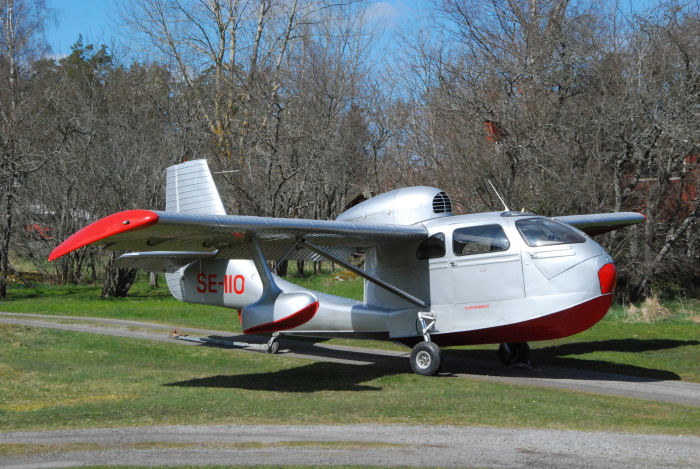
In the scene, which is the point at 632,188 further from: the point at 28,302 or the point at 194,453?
the point at 28,302

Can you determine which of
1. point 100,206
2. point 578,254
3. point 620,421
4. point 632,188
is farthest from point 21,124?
point 620,421

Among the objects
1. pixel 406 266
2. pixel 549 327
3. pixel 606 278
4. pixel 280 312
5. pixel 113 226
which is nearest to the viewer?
pixel 113 226

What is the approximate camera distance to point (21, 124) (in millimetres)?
31625

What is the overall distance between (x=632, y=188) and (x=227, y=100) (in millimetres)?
19781

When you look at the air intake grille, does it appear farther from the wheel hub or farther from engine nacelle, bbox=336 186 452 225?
the wheel hub

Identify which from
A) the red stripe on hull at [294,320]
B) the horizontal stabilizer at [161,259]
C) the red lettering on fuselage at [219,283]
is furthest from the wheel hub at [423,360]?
the horizontal stabilizer at [161,259]

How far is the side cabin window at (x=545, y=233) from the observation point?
42.9ft

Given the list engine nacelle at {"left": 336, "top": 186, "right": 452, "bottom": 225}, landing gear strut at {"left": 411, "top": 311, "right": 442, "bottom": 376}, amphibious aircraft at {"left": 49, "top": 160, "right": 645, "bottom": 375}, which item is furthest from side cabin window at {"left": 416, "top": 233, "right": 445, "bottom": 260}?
landing gear strut at {"left": 411, "top": 311, "right": 442, "bottom": 376}

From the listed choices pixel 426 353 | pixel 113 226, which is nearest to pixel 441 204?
pixel 426 353

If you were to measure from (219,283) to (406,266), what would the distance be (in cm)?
454

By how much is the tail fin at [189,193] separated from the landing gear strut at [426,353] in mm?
5305

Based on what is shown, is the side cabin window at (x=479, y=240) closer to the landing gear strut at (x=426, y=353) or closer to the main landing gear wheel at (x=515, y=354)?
the landing gear strut at (x=426, y=353)

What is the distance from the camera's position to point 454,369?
50.3 feet

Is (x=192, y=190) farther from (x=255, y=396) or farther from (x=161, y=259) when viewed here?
(x=255, y=396)
